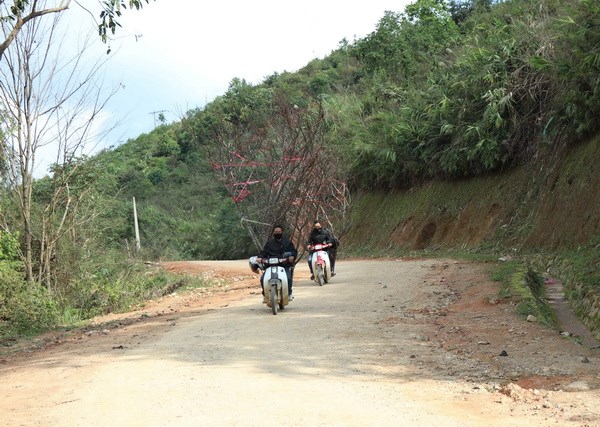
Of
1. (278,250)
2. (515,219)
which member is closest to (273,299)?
(278,250)

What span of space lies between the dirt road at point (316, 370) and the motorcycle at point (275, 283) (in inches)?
12.1

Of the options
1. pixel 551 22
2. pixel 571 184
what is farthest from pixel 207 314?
pixel 551 22

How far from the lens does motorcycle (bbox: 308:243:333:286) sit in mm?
18594

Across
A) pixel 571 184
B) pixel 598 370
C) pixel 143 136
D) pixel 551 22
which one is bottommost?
pixel 598 370

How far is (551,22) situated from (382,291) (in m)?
14.9

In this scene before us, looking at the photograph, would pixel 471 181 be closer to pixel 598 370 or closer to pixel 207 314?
pixel 207 314

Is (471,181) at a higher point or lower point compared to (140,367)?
higher

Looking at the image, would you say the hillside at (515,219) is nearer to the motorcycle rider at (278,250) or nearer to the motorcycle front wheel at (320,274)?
the motorcycle rider at (278,250)

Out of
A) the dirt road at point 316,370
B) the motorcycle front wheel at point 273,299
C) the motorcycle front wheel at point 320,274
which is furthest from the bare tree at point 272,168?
the dirt road at point 316,370

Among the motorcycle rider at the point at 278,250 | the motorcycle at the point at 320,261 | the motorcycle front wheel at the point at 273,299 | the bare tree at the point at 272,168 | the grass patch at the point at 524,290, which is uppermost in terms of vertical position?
the bare tree at the point at 272,168

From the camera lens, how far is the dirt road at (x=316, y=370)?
6.46 meters

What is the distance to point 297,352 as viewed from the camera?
945 cm

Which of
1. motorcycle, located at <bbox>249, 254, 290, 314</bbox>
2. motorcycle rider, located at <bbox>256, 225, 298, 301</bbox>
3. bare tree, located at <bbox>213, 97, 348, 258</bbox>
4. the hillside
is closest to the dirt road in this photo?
motorcycle, located at <bbox>249, 254, 290, 314</bbox>

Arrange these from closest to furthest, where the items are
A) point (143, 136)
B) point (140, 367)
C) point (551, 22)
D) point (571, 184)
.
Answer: point (140, 367) < point (571, 184) < point (551, 22) < point (143, 136)
